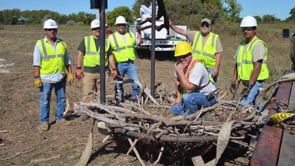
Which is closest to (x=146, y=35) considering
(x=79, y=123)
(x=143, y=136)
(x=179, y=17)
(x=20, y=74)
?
(x=20, y=74)

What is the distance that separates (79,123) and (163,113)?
200 cm

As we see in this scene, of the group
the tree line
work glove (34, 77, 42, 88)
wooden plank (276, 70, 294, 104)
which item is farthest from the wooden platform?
the tree line

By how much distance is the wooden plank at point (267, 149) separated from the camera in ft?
5.76

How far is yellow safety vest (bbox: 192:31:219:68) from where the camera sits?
5949 millimetres

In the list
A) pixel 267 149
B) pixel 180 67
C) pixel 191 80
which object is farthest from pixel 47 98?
pixel 267 149

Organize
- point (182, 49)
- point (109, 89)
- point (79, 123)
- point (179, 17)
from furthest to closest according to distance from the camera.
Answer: point (179, 17), point (109, 89), point (79, 123), point (182, 49)

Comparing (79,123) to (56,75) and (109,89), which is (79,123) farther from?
(109,89)

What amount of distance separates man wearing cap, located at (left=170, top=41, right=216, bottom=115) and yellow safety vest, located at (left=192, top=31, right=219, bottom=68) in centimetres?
171

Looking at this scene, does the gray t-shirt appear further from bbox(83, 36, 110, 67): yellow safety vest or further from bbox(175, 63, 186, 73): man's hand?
bbox(83, 36, 110, 67): yellow safety vest

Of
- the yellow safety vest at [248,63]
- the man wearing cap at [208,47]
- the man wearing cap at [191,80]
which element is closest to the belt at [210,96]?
the man wearing cap at [191,80]

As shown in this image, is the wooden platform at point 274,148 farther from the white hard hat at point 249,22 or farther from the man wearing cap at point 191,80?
the white hard hat at point 249,22

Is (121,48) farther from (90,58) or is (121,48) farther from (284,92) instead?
(284,92)

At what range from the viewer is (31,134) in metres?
5.52

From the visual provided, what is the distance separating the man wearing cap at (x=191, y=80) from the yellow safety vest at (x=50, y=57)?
2109 mm
